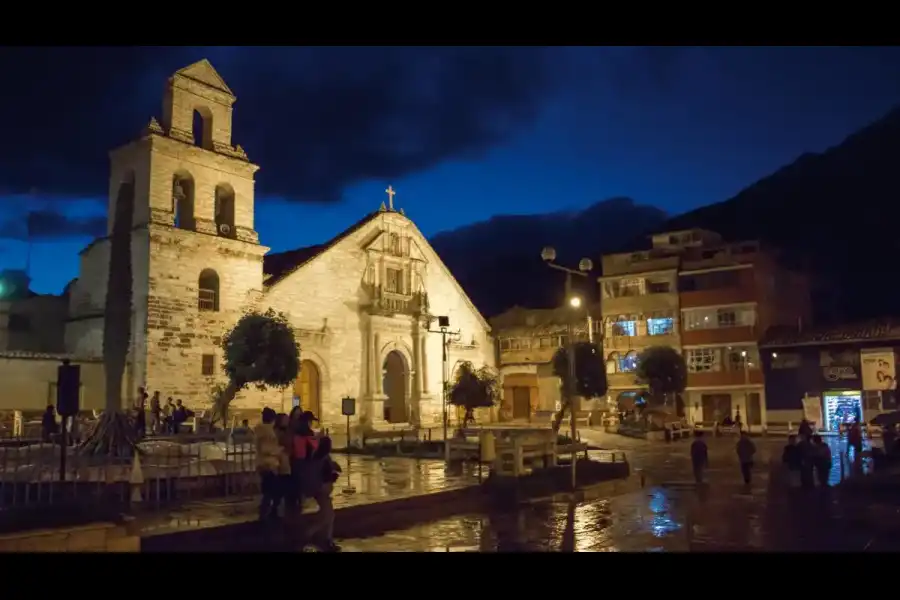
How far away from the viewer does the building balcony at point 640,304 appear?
42.5 meters

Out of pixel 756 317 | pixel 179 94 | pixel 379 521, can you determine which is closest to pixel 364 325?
pixel 179 94

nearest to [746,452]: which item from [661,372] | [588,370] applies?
[588,370]

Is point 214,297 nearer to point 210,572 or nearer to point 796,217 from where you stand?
point 210,572

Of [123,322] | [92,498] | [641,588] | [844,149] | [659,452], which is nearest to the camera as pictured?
[641,588]

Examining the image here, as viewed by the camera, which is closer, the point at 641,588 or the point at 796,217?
the point at 641,588

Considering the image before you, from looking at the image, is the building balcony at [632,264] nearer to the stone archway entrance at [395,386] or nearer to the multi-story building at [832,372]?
the multi-story building at [832,372]

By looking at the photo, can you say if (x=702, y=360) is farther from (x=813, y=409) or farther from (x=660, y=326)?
(x=813, y=409)

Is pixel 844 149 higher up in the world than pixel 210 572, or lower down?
higher up

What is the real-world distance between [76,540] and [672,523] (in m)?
8.74

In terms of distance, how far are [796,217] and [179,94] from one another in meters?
55.7

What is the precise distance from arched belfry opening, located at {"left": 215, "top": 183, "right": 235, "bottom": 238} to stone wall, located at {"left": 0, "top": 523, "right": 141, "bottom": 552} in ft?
76.5

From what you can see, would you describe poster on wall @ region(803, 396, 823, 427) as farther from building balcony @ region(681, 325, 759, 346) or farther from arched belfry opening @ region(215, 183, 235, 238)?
arched belfry opening @ region(215, 183, 235, 238)

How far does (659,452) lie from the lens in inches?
1048

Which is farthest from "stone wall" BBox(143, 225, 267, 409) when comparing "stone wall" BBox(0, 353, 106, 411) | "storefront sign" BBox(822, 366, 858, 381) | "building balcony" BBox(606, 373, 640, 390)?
"storefront sign" BBox(822, 366, 858, 381)
